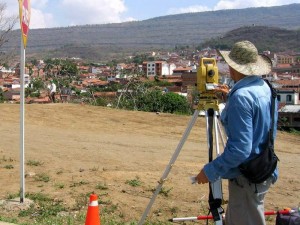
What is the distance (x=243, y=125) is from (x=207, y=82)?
647mm

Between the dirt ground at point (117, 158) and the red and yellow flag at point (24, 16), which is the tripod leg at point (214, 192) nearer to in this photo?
the dirt ground at point (117, 158)

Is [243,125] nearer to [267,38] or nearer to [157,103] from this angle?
[157,103]

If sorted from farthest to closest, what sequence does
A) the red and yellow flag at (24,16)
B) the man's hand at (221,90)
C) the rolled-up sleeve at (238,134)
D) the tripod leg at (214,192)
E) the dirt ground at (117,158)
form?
the dirt ground at (117,158) < the red and yellow flag at (24,16) < the man's hand at (221,90) < the tripod leg at (214,192) < the rolled-up sleeve at (238,134)

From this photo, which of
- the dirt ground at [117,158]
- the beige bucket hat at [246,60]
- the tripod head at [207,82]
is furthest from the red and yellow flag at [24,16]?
the beige bucket hat at [246,60]

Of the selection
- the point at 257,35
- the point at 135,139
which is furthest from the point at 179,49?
the point at 135,139

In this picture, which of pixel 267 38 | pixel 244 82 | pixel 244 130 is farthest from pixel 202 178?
pixel 267 38

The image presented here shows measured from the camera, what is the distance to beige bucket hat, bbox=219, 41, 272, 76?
304cm

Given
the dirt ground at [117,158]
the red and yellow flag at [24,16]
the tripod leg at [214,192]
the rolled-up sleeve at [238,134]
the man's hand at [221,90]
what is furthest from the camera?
the dirt ground at [117,158]

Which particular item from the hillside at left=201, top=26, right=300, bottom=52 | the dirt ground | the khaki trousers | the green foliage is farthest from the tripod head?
the hillside at left=201, top=26, right=300, bottom=52

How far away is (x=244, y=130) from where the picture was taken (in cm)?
283

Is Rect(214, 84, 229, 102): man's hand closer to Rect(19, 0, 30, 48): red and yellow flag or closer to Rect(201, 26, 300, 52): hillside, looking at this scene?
Rect(19, 0, 30, 48): red and yellow flag

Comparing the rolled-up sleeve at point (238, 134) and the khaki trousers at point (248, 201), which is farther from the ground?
the rolled-up sleeve at point (238, 134)

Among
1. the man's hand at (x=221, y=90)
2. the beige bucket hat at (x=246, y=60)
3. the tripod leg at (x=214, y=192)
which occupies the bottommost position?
the tripod leg at (x=214, y=192)

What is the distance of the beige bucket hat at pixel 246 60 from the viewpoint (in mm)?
3043
